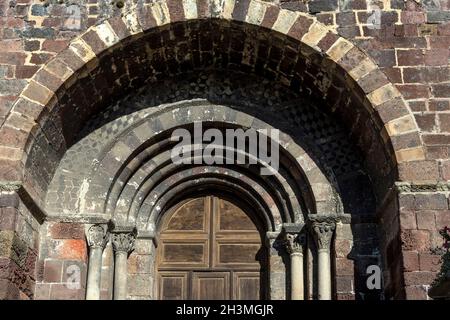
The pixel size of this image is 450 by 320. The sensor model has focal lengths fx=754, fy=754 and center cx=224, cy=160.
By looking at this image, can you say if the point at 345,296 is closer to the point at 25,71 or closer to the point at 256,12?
the point at 256,12

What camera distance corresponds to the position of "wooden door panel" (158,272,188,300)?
28.0 feet

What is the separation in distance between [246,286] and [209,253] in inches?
22.7

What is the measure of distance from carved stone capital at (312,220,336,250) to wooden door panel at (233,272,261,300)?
97 centimetres

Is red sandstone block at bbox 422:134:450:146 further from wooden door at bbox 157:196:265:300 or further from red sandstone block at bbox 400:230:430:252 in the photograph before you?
wooden door at bbox 157:196:265:300

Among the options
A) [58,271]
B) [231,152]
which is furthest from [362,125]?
[58,271]

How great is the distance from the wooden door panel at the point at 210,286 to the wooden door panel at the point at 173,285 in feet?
0.35

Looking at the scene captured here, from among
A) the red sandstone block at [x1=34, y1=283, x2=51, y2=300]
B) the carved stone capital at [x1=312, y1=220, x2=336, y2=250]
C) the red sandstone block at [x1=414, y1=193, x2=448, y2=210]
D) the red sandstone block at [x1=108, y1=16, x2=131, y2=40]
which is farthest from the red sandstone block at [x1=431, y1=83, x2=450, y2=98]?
the red sandstone block at [x1=34, y1=283, x2=51, y2=300]

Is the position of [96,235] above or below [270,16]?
below

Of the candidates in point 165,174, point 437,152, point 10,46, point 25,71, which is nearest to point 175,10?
point 25,71

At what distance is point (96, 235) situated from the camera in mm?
8008

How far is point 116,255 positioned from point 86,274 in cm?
41

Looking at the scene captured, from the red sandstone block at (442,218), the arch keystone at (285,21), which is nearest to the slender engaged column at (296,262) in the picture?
the red sandstone block at (442,218)

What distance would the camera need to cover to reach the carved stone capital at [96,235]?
7.99 metres

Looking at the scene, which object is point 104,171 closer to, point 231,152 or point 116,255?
point 116,255
